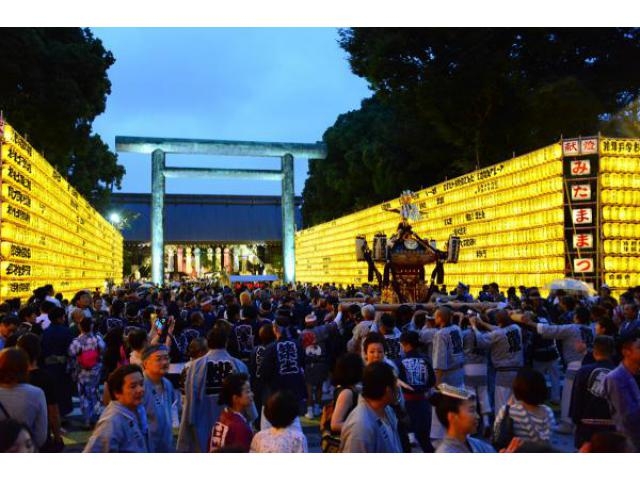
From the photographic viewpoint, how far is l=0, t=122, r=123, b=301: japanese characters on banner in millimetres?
13367

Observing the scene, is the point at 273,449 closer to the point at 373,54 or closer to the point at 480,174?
the point at 480,174

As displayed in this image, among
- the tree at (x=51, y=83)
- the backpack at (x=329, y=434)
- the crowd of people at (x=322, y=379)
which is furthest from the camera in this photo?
the tree at (x=51, y=83)

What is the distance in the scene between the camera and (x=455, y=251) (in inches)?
610

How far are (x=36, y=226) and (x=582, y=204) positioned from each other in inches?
557

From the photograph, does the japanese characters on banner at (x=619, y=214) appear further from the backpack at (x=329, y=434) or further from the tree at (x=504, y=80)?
the backpack at (x=329, y=434)

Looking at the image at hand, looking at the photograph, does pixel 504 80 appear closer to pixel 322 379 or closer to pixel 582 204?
pixel 582 204

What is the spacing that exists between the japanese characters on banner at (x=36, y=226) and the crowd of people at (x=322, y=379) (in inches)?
155

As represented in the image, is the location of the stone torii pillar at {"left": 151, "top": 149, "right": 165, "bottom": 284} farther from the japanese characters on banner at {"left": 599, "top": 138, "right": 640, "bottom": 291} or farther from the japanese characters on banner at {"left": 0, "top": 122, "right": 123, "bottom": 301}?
the japanese characters on banner at {"left": 599, "top": 138, "right": 640, "bottom": 291}

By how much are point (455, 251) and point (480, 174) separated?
19.4 feet

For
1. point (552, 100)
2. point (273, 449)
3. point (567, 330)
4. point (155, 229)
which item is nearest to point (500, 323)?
point (567, 330)

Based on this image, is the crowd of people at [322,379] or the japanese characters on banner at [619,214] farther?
the japanese characters on banner at [619,214]

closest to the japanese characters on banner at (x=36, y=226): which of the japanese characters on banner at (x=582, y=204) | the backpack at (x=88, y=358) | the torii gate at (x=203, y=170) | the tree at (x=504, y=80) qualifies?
the backpack at (x=88, y=358)

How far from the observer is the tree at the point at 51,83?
74.3 ft

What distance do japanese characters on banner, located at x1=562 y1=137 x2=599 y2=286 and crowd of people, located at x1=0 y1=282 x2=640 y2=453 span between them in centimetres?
578
